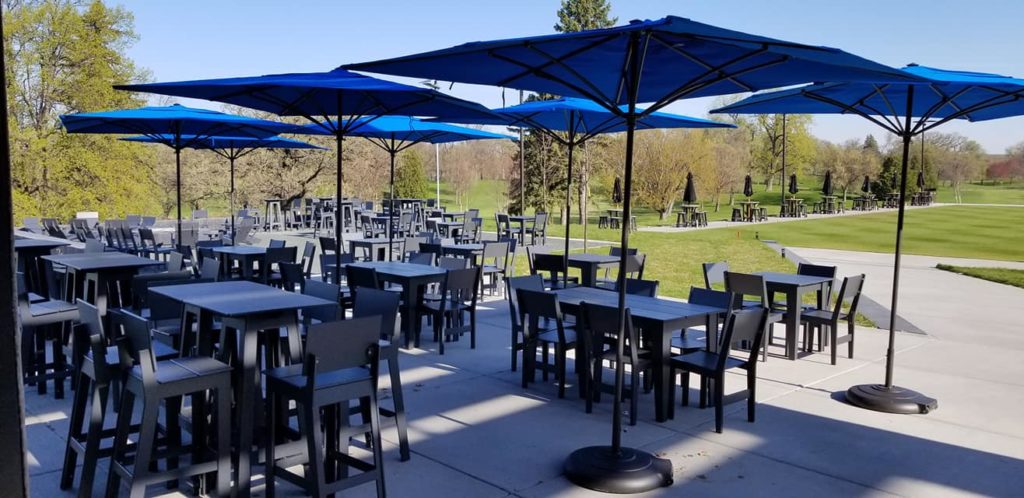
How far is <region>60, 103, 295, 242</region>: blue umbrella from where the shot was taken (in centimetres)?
860

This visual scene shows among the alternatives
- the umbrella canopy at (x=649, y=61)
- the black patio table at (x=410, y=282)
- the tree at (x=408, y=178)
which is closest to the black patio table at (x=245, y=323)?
the umbrella canopy at (x=649, y=61)

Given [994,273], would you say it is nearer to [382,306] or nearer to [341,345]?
[382,306]

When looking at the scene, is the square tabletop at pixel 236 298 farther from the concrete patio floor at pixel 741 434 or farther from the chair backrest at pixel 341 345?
the concrete patio floor at pixel 741 434

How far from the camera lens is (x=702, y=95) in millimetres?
5262

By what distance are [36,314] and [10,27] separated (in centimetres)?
2001

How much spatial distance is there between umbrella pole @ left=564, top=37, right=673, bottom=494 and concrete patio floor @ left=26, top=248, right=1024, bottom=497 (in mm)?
87

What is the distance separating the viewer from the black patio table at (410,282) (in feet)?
25.0

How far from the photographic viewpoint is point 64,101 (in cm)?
2338

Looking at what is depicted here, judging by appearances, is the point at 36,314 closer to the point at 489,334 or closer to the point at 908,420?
the point at 489,334

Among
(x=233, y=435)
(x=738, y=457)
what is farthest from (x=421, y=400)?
(x=738, y=457)

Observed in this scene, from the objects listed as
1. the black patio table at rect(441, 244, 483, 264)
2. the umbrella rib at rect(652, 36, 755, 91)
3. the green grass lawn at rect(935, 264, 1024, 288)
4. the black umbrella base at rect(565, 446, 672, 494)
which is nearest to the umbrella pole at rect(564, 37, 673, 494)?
the black umbrella base at rect(565, 446, 672, 494)

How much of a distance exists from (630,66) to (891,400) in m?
3.63

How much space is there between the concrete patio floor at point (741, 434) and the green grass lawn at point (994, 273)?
7.35m

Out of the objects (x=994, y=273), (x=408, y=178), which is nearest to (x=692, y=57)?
(x=994, y=273)
